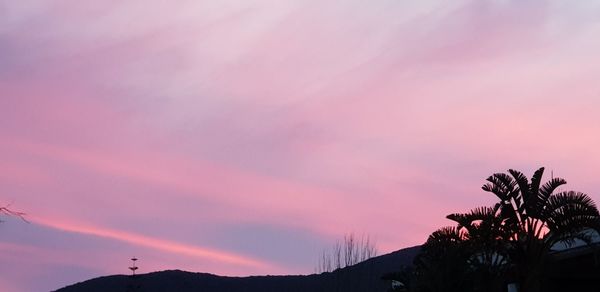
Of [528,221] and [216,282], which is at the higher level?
[216,282]

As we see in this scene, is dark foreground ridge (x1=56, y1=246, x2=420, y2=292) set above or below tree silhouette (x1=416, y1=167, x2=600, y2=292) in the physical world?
above

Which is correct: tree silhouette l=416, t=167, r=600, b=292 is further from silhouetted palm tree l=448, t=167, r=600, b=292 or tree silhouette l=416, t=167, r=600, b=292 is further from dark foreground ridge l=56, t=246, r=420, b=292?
dark foreground ridge l=56, t=246, r=420, b=292

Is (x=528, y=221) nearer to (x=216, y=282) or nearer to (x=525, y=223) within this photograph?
(x=525, y=223)

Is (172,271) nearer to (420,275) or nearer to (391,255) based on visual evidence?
(391,255)

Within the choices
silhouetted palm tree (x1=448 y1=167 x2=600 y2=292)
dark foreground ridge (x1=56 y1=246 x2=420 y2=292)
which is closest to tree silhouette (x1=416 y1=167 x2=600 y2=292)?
silhouetted palm tree (x1=448 y1=167 x2=600 y2=292)

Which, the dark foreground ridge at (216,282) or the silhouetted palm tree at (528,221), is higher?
the dark foreground ridge at (216,282)

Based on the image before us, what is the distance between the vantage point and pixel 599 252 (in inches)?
1140

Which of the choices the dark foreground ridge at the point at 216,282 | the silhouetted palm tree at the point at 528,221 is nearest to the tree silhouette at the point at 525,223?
the silhouetted palm tree at the point at 528,221

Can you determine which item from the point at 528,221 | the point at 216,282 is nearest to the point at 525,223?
the point at 528,221

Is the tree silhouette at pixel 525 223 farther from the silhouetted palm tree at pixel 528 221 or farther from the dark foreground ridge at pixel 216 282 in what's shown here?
the dark foreground ridge at pixel 216 282

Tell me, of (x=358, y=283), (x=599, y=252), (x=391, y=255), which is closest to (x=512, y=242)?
(x=599, y=252)

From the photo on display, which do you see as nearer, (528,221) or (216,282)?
(528,221)

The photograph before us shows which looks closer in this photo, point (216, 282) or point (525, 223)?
point (525, 223)

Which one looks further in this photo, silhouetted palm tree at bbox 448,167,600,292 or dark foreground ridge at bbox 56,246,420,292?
dark foreground ridge at bbox 56,246,420,292
